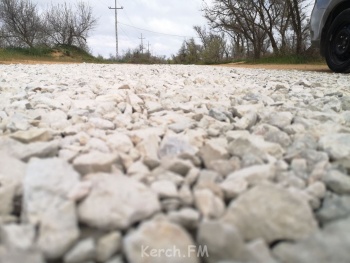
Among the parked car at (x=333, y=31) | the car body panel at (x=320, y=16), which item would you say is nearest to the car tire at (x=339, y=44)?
the parked car at (x=333, y=31)

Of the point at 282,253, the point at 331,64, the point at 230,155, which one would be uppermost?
the point at 331,64

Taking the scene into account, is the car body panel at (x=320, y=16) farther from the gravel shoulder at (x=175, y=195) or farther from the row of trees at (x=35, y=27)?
the row of trees at (x=35, y=27)

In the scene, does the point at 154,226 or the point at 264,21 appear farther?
the point at 264,21

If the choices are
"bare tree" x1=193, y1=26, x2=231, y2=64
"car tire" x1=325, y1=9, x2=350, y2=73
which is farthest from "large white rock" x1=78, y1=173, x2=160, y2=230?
"bare tree" x1=193, y1=26, x2=231, y2=64

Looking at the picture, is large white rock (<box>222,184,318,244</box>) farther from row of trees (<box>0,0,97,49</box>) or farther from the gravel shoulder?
row of trees (<box>0,0,97,49</box>)

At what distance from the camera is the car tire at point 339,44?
4906 millimetres

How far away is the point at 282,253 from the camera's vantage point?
0.73 meters

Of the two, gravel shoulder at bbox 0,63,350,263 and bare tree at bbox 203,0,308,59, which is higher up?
bare tree at bbox 203,0,308,59

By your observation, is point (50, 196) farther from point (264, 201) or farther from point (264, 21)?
point (264, 21)

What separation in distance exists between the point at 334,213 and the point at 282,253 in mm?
237

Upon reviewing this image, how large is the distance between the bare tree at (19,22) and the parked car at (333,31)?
2771cm

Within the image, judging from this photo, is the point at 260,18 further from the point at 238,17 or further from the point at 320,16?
the point at 320,16

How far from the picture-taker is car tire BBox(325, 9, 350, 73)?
491cm

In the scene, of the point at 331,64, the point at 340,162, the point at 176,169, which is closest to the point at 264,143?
the point at 340,162
